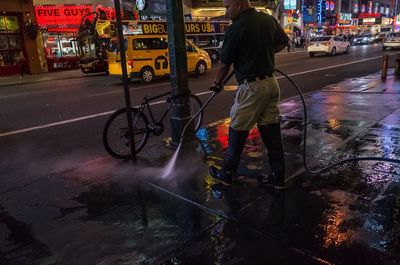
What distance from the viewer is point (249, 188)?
13.5ft

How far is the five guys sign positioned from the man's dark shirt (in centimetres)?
2659

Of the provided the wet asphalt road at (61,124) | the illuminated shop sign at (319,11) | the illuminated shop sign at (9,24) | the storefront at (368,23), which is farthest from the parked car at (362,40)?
the illuminated shop sign at (9,24)

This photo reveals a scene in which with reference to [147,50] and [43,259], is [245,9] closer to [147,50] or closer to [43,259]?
[43,259]

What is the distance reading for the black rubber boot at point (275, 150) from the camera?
3.91m

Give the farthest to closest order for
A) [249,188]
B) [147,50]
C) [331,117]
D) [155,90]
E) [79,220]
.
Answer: [147,50] → [155,90] → [331,117] → [249,188] → [79,220]

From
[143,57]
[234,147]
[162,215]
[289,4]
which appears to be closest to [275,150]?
[234,147]

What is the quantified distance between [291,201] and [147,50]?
1352 centimetres

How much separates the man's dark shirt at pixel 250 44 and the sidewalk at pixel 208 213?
133 cm

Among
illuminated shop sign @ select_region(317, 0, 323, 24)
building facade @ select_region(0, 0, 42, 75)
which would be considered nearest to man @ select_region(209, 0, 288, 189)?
building facade @ select_region(0, 0, 42, 75)

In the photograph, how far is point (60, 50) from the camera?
27.6 meters

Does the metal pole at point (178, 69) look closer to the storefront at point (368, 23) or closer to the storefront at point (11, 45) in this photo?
the storefront at point (11, 45)

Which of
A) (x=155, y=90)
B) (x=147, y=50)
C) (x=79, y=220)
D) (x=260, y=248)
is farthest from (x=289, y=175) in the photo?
(x=147, y=50)

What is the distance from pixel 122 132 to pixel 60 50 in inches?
971

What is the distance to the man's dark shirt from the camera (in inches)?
142
